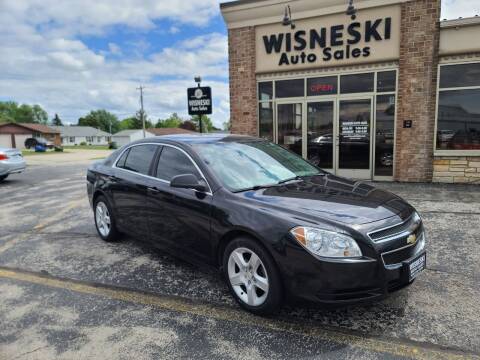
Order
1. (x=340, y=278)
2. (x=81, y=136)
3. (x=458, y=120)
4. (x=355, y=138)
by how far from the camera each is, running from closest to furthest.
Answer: (x=340, y=278)
(x=458, y=120)
(x=355, y=138)
(x=81, y=136)

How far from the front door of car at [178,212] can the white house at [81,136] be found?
9807cm

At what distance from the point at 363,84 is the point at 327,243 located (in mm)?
7799

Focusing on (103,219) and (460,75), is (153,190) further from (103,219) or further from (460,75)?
(460,75)

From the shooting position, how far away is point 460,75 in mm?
8609

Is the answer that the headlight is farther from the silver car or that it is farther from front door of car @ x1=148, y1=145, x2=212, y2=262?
Answer: the silver car

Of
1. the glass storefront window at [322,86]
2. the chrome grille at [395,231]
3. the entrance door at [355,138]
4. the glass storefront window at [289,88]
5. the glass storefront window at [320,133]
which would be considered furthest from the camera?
the glass storefront window at [289,88]

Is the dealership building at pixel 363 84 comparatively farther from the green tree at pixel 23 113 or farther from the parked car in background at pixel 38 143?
the green tree at pixel 23 113

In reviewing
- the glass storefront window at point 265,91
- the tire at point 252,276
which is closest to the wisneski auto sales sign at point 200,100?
the glass storefront window at point 265,91

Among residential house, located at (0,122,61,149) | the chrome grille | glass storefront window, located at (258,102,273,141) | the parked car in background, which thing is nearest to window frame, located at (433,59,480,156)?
glass storefront window, located at (258,102,273,141)

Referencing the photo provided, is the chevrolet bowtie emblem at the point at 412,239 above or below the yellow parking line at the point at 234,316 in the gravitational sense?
above

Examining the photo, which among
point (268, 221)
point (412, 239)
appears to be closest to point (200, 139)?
point (268, 221)

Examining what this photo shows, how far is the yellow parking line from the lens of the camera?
2.58 meters

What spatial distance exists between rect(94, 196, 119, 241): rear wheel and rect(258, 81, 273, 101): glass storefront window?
6508 mm

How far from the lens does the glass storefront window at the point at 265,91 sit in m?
10.5
